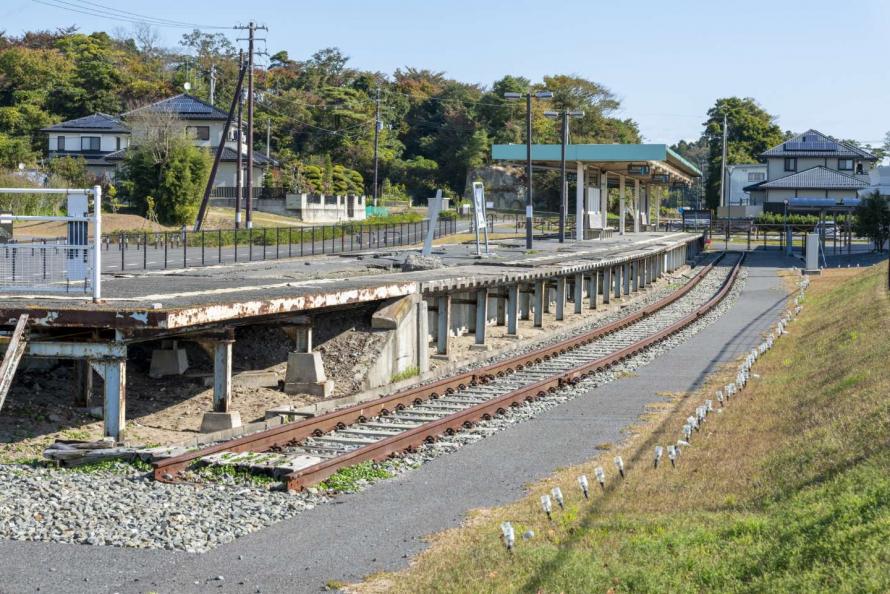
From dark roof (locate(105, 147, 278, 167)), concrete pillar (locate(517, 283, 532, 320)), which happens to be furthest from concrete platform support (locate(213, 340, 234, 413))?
dark roof (locate(105, 147, 278, 167))

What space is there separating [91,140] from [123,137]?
223 cm

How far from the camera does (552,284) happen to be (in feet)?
111

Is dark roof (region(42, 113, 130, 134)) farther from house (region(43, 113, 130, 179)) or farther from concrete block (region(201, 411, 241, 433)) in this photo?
concrete block (region(201, 411, 241, 433))

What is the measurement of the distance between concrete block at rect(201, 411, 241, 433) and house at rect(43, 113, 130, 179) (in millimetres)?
68650

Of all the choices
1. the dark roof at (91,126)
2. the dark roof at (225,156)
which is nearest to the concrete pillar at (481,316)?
the dark roof at (225,156)

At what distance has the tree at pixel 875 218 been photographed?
65562mm

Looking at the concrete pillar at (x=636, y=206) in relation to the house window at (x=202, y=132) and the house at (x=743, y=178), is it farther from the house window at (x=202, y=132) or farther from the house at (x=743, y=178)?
the house at (x=743, y=178)

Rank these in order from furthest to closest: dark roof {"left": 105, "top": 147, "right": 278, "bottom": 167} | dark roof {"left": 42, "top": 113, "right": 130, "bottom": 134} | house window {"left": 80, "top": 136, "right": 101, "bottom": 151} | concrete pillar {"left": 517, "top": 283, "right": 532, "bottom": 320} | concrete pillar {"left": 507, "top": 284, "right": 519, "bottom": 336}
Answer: house window {"left": 80, "top": 136, "right": 101, "bottom": 151}
dark roof {"left": 42, "top": 113, "right": 130, "bottom": 134}
dark roof {"left": 105, "top": 147, "right": 278, "bottom": 167}
concrete pillar {"left": 517, "top": 283, "right": 532, "bottom": 320}
concrete pillar {"left": 507, "top": 284, "right": 519, "bottom": 336}

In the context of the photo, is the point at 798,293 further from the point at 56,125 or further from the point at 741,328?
the point at 56,125

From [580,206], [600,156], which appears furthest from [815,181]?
[580,206]

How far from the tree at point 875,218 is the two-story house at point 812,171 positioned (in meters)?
34.9

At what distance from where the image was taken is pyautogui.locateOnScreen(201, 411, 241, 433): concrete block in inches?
575

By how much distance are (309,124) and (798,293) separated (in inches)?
2517

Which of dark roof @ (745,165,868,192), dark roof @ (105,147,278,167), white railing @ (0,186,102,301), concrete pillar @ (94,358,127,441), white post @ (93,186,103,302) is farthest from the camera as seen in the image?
dark roof @ (745,165,868,192)
